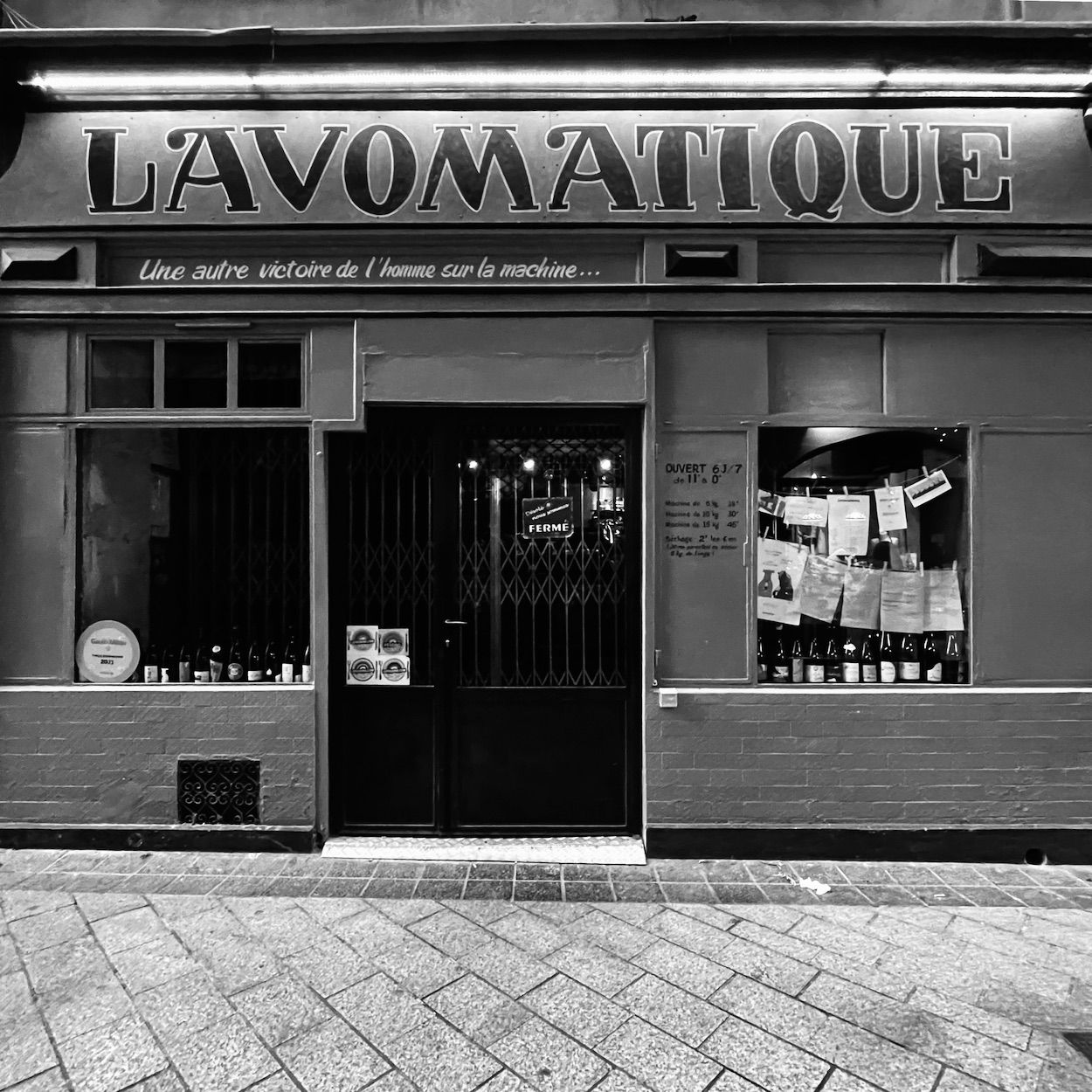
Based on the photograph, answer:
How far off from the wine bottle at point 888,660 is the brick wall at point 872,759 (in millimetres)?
221

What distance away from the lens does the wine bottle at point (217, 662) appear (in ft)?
16.9

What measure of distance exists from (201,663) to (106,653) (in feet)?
2.19

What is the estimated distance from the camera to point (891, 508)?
5.18 m

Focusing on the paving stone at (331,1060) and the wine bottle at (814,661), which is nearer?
the paving stone at (331,1060)

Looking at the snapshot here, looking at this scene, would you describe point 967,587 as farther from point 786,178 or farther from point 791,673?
point 786,178

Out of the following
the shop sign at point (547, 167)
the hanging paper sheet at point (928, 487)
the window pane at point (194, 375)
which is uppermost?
the shop sign at point (547, 167)

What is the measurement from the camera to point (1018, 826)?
476 cm

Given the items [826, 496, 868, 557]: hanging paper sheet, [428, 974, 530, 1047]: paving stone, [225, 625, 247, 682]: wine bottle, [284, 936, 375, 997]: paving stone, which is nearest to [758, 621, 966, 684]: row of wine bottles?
[826, 496, 868, 557]: hanging paper sheet

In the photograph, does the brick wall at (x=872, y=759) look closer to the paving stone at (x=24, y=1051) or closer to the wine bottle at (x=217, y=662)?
the wine bottle at (x=217, y=662)

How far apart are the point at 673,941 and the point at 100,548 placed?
4.88 meters

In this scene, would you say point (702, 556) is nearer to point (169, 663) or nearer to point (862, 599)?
point (862, 599)

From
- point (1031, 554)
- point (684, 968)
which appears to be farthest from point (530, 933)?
point (1031, 554)

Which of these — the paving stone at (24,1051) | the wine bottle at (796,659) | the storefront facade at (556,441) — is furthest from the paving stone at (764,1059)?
the paving stone at (24,1051)

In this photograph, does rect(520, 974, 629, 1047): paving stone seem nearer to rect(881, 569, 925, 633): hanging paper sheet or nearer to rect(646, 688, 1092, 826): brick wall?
rect(646, 688, 1092, 826): brick wall
